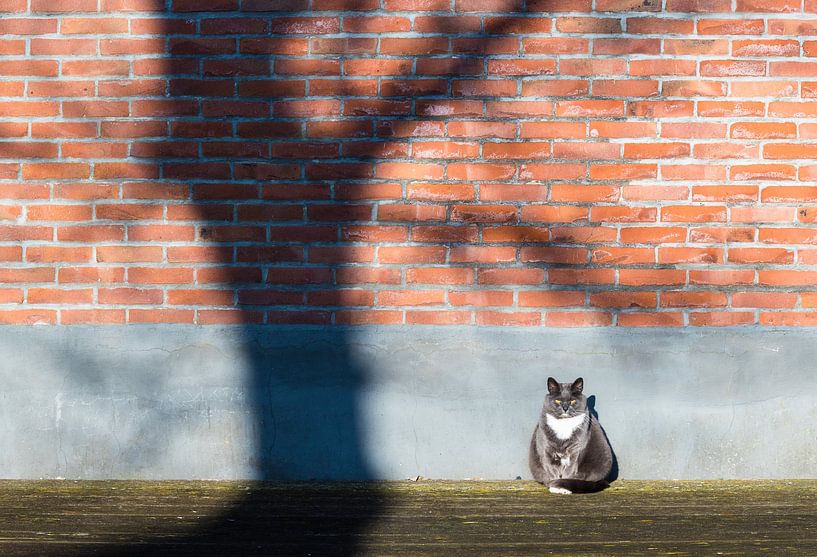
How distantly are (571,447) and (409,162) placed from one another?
1.49m

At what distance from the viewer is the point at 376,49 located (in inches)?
170

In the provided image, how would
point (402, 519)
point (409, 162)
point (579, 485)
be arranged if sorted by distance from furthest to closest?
point (409, 162)
point (579, 485)
point (402, 519)

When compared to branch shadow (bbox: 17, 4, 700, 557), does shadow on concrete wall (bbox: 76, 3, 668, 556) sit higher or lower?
lower

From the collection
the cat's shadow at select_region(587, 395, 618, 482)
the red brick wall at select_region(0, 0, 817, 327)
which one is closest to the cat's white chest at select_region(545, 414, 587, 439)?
the cat's shadow at select_region(587, 395, 618, 482)

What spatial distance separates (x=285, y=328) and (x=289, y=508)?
845 mm

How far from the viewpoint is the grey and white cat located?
4.20m

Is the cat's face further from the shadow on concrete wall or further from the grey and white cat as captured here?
the shadow on concrete wall

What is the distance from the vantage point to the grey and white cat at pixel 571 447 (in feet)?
13.8

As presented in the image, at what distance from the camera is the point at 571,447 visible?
4.20 m

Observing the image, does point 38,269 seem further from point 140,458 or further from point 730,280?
point 730,280

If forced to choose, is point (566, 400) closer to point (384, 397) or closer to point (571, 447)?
point (571, 447)

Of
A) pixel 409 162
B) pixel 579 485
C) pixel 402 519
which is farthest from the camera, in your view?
pixel 409 162

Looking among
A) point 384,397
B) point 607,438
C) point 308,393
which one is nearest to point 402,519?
point 384,397

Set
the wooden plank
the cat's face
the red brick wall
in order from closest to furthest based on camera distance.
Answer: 1. the wooden plank
2. the cat's face
3. the red brick wall
